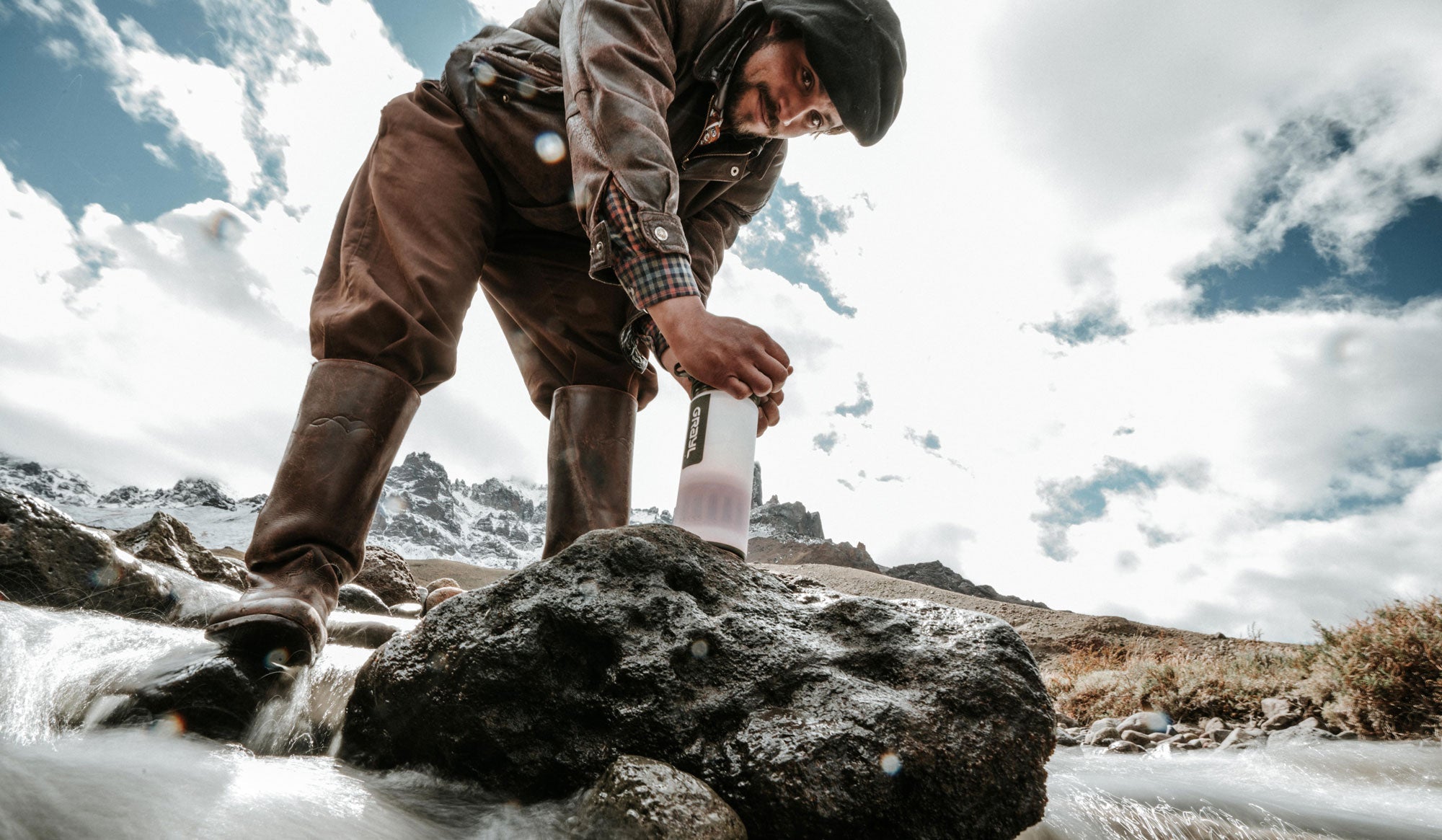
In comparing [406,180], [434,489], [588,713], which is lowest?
[588,713]

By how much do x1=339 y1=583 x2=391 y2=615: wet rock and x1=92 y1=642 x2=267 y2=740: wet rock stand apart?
341cm

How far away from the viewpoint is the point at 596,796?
1263 mm

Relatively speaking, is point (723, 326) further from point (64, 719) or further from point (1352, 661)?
point (1352, 661)

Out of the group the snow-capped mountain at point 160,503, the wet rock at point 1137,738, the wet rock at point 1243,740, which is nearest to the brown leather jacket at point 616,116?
the wet rock at point 1137,738

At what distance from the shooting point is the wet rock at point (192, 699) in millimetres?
1516

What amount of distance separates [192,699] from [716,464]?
1235mm


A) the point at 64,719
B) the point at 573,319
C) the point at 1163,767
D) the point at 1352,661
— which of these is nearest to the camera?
the point at 64,719

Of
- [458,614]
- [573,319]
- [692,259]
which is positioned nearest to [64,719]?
[458,614]

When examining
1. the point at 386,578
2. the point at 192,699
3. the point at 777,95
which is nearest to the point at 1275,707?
the point at 777,95

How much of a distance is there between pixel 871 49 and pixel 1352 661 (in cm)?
611

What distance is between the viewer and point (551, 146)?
93.4 inches

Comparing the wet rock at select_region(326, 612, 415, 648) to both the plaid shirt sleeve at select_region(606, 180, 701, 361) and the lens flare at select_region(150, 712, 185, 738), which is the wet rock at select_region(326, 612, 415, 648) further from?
the plaid shirt sleeve at select_region(606, 180, 701, 361)

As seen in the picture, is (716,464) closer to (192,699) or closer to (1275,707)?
(192,699)

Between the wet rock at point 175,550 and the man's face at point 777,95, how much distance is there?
126 inches
